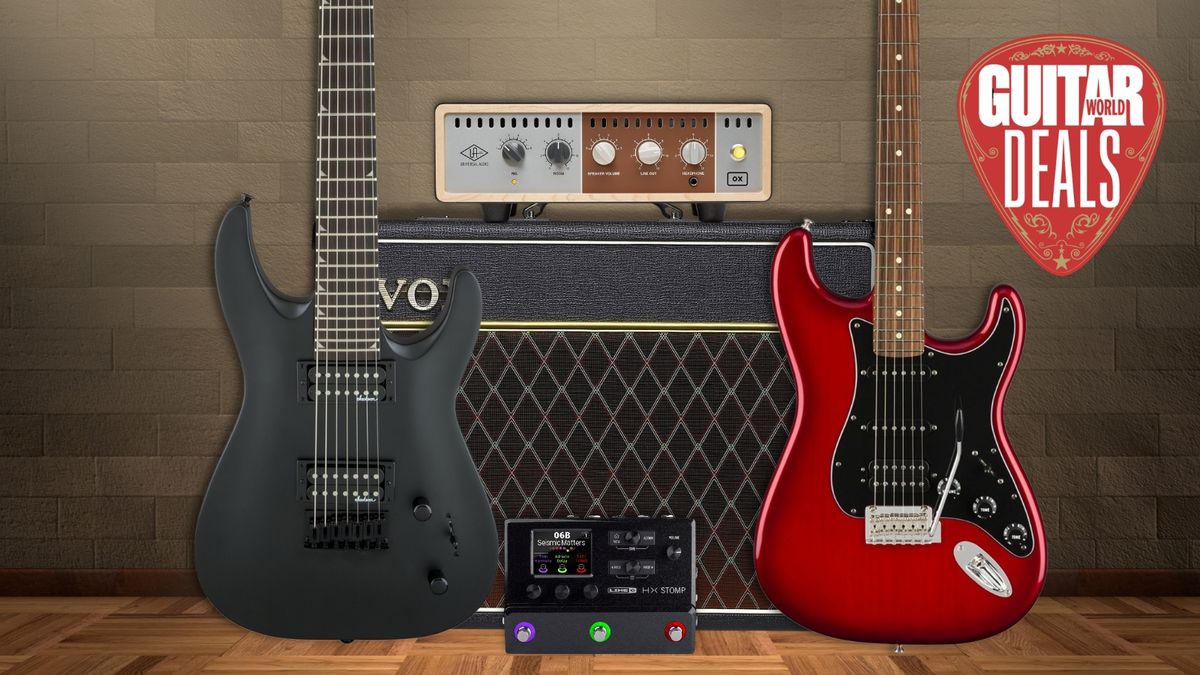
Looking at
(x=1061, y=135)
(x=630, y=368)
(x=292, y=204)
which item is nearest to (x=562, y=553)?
(x=630, y=368)

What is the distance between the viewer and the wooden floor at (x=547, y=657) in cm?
152

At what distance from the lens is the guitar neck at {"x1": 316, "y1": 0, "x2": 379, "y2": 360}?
154 centimetres

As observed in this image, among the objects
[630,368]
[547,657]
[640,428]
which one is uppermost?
[630,368]

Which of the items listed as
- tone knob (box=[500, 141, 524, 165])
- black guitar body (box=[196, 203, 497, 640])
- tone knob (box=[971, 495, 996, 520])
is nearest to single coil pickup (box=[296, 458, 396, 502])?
black guitar body (box=[196, 203, 497, 640])

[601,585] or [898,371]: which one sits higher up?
[898,371]

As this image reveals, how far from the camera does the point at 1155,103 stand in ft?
6.38

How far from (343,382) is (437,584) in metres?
0.35

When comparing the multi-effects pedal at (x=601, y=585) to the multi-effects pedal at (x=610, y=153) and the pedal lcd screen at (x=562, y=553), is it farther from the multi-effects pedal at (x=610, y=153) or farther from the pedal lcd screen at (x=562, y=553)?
the multi-effects pedal at (x=610, y=153)

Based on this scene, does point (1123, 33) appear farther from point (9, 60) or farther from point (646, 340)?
point (9, 60)

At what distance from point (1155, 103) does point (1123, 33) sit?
158 millimetres

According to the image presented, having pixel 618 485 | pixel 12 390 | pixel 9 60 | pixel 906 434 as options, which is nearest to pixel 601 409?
pixel 618 485

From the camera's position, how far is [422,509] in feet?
4.89

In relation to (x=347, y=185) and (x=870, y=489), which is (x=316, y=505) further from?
(x=870, y=489)

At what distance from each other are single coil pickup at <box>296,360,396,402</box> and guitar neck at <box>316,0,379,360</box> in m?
0.02
